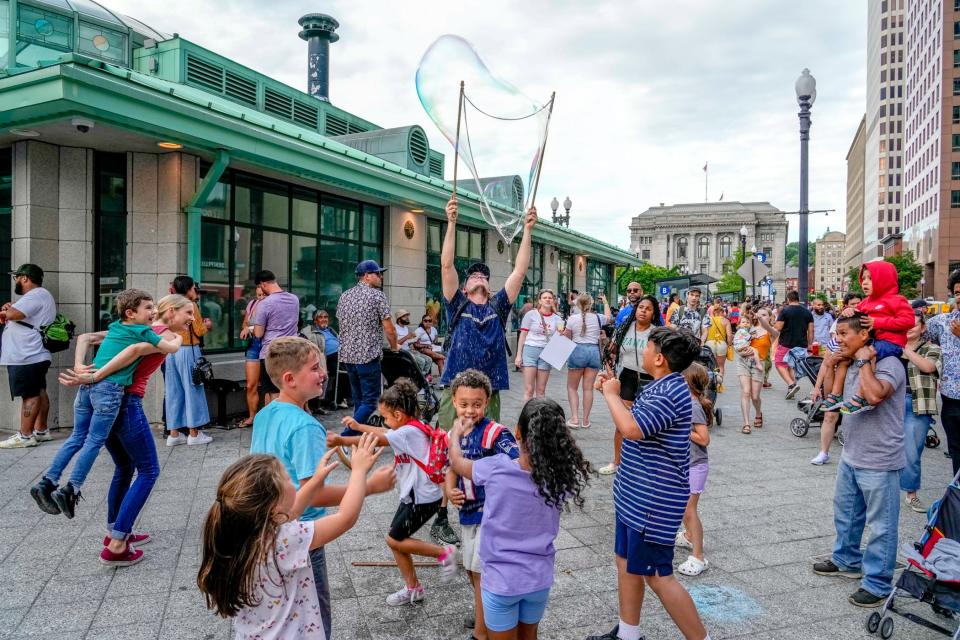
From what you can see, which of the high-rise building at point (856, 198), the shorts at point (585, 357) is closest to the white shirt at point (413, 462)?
the shorts at point (585, 357)

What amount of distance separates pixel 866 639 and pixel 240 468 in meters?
3.27

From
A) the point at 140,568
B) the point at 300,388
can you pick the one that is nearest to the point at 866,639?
the point at 300,388

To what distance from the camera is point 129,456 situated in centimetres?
416

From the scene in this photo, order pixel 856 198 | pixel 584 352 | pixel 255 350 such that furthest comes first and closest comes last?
pixel 856 198
pixel 584 352
pixel 255 350

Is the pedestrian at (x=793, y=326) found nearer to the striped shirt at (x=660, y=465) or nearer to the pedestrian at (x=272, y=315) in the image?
the pedestrian at (x=272, y=315)

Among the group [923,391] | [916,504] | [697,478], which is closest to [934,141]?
[923,391]

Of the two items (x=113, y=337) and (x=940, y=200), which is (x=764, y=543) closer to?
(x=113, y=337)

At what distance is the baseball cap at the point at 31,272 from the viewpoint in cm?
676

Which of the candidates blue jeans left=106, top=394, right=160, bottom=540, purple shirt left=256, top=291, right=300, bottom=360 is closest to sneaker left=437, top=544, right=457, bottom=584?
blue jeans left=106, top=394, right=160, bottom=540

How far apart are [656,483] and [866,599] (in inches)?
69.4

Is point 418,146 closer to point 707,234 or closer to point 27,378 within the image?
point 27,378

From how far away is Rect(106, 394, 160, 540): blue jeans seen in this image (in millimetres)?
4082

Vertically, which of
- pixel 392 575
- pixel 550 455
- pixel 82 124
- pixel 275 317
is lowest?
pixel 392 575

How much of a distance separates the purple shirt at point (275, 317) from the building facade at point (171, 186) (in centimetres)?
128
